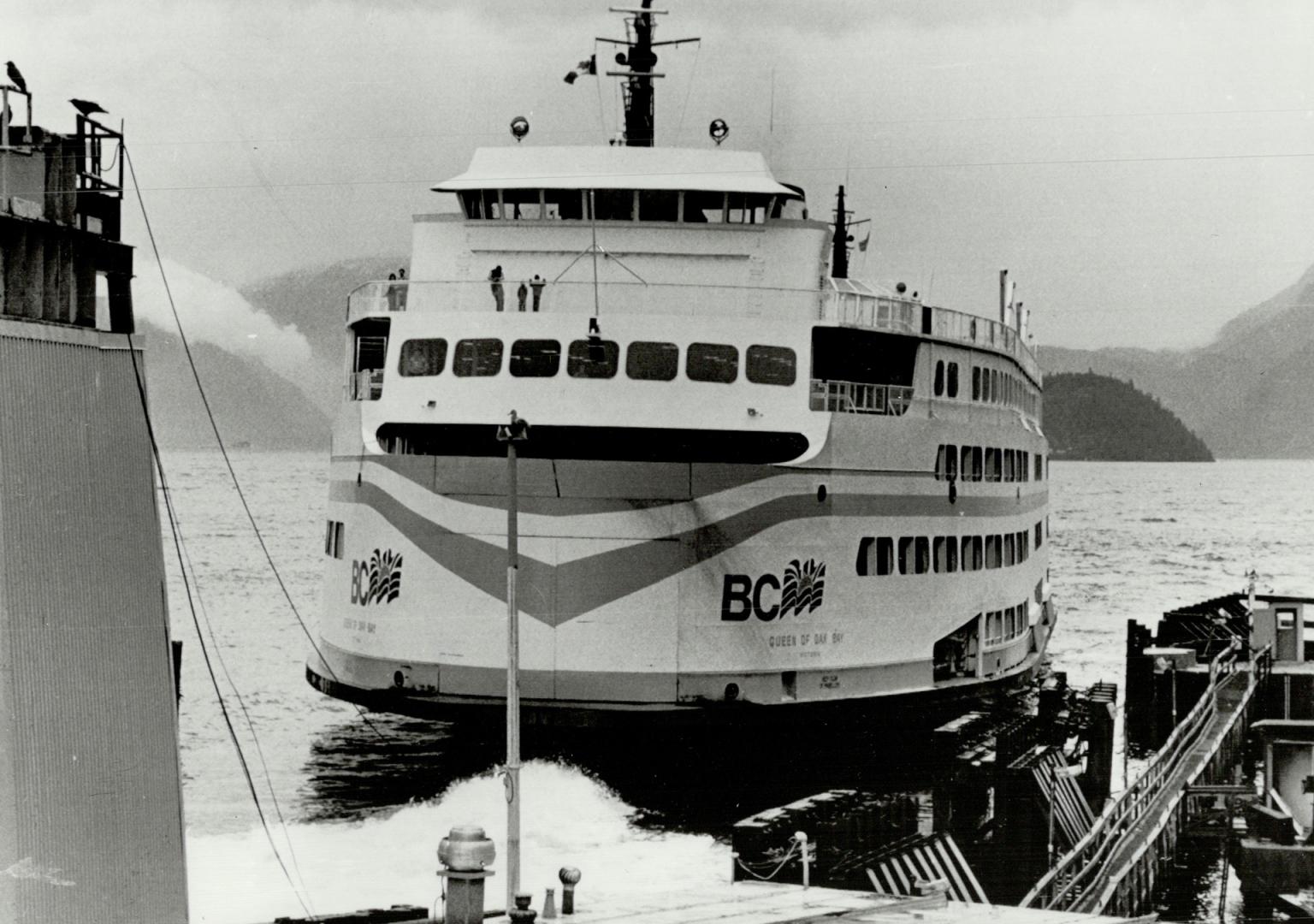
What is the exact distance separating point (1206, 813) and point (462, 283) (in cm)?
1324

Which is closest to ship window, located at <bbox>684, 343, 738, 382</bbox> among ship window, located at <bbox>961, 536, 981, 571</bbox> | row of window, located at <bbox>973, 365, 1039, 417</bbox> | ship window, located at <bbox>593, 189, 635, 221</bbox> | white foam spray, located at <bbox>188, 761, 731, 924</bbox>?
ship window, located at <bbox>593, 189, 635, 221</bbox>

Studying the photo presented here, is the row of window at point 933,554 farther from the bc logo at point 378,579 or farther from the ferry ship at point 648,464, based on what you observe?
the bc logo at point 378,579

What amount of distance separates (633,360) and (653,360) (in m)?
0.28

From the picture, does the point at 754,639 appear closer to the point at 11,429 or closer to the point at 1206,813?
the point at 1206,813

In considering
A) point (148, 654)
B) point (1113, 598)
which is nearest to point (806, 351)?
point (148, 654)

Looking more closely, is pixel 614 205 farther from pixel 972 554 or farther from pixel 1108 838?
pixel 1108 838

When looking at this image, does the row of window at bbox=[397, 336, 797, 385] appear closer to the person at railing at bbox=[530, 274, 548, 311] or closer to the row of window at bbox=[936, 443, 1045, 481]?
the person at railing at bbox=[530, 274, 548, 311]

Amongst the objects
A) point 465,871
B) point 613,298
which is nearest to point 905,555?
point 613,298

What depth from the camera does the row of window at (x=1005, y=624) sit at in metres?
30.3

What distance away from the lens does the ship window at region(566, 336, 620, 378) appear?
79.5 ft

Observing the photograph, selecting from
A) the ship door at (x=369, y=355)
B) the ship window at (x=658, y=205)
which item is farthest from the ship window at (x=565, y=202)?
the ship door at (x=369, y=355)

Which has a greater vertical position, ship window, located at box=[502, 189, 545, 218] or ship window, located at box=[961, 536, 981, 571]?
ship window, located at box=[502, 189, 545, 218]

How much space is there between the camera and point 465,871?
35.4 feet

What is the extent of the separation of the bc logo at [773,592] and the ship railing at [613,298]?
4022mm
